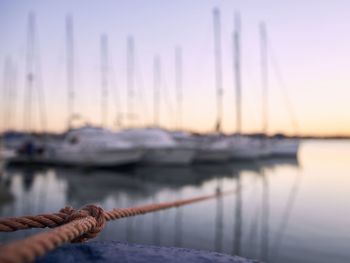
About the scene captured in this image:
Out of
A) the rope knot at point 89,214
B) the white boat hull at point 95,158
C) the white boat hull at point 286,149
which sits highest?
the rope knot at point 89,214

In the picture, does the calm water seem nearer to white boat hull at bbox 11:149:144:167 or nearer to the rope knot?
white boat hull at bbox 11:149:144:167

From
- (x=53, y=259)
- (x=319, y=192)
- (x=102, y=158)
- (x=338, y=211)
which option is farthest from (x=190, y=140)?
(x=53, y=259)

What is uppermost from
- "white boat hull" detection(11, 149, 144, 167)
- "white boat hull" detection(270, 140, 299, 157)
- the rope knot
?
the rope knot

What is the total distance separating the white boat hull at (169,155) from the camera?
89.7 feet

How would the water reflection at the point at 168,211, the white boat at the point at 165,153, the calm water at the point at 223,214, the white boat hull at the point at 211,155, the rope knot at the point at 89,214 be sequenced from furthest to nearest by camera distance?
the white boat hull at the point at 211,155, the white boat at the point at 165,153, the water reflection at the point at 168,211, the calm water at the point at 223,214, the rope knot at the point at 89,214

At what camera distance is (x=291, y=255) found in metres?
6.53

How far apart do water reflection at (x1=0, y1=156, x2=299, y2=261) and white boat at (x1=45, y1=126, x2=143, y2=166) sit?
188cm

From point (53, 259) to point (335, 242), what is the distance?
24.0ft

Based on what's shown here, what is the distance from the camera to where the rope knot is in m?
Result: 1.86

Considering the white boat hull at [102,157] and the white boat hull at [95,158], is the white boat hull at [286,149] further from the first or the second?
the white boat hull at [102,157]

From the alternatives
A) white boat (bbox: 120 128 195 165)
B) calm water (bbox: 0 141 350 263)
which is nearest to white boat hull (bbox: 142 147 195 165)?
white boat (bbox: 120 128 195 165)

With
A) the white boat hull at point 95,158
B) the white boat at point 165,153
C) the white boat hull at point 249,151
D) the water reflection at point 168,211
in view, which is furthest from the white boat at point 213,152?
the water reflection at point 168,211

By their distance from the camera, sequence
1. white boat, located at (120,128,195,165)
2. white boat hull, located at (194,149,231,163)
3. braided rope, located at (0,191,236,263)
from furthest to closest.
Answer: white boat hull, located at (194,149,231,163)
white boat, located at (120,128,195,165)
braided rope, located at (0,191,236,263)

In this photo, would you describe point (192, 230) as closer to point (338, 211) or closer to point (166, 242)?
point (166, 242)
